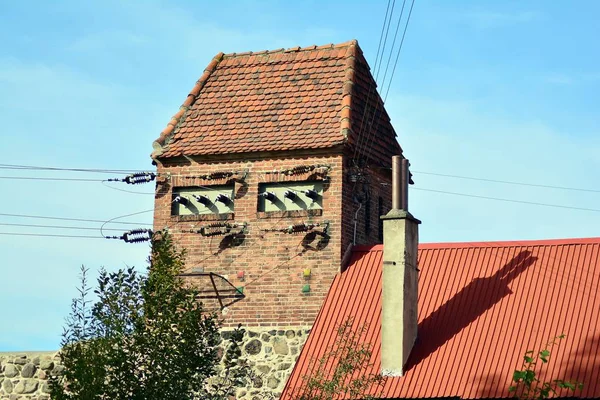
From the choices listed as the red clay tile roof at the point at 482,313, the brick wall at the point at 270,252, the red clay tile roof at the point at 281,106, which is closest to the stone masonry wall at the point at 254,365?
the brick wall at the point at 270,252

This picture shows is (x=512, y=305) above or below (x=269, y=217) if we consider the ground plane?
below

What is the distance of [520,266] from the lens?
918 inches

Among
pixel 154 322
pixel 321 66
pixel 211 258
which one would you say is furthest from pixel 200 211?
pixel 154 322

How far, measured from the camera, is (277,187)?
82.2 feet

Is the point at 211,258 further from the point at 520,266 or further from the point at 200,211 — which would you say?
the point at 520,266

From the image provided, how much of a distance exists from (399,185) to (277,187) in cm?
301

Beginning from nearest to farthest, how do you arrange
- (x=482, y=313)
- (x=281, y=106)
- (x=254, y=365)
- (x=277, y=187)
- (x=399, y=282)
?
1. (x=399, y=282)
2. (x=482, y=313)
3. (x=254, y=365)
4. (x=277, y=187)
5. (x=281, y=106)

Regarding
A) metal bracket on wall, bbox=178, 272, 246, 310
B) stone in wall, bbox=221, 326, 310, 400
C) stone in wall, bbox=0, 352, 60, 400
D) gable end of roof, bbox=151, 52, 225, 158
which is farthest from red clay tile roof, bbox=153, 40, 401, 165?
stone in wall, bbox=0, 352, 60, 400

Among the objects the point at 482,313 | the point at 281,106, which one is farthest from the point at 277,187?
the point at 482,313

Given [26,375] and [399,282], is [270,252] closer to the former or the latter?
[399,282]

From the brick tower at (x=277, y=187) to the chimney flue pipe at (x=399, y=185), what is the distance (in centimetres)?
169

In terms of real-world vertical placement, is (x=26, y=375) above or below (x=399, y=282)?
below

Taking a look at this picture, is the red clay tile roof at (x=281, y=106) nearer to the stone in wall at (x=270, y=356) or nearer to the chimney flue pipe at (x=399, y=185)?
the chimney flue pipe at (x=399, y=185)

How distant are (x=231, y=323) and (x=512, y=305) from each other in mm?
5334
